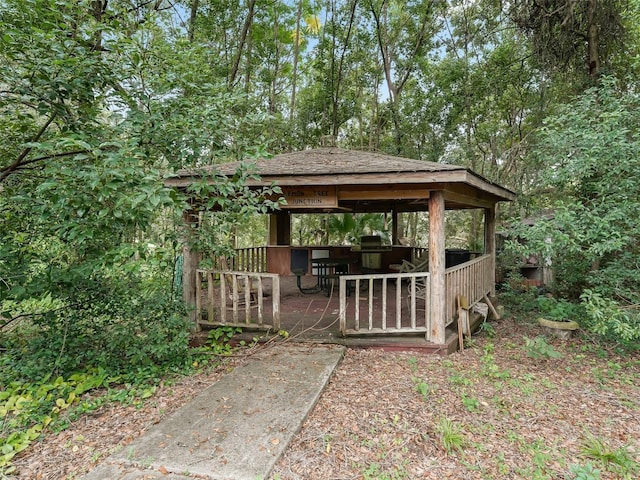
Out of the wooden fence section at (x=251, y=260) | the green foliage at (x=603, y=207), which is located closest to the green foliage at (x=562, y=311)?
the green foliage at (x=603, y=207)

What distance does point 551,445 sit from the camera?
2.83 m

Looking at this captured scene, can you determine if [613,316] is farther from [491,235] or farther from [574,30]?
[574,30]

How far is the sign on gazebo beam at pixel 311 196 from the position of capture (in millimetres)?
5020

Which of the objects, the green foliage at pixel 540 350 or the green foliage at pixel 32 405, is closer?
the green foliage at pixel 32 405

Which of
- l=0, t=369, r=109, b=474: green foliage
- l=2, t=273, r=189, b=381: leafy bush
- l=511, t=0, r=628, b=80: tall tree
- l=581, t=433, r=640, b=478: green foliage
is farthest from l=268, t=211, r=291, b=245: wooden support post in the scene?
l=581, t=433, r=640, b=478: green foliage

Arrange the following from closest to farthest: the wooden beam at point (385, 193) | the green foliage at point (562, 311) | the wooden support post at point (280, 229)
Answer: the wooden beam at point (385, 193), the green foliage at point (562, 311), the wooden support post at point (280, 229)

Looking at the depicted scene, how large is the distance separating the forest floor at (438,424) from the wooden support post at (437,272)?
0.42m

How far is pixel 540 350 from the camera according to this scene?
14.5 feet

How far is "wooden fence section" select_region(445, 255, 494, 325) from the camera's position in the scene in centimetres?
504

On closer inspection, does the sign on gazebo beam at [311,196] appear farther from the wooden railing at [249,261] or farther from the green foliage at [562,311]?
the green foliage at [562,311]

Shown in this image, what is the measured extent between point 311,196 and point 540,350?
373 cm

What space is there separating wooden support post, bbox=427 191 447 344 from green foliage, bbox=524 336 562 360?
115cm

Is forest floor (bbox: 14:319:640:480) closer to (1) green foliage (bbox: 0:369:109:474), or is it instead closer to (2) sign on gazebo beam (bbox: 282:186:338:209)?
(1) green foliage (bbox: 0:369:109:474)

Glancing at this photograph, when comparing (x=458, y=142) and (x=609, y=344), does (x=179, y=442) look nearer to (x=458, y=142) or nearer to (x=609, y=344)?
(x=609, y=344)
